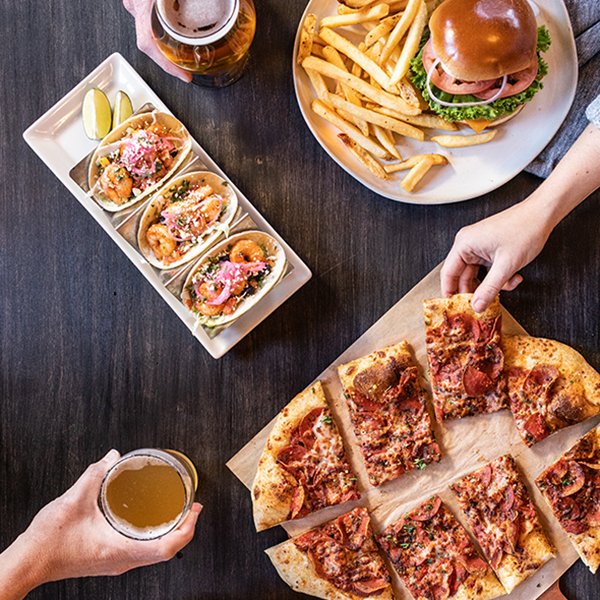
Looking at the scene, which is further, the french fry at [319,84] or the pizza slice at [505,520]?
the pizza slice at [505,520]

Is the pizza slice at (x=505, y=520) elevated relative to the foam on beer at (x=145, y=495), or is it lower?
lower

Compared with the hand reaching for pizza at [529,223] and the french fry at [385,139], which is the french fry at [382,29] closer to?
the french fry at [385,139]

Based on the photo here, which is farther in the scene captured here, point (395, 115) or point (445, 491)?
point (445, 491)

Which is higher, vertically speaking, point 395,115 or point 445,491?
point 395,115

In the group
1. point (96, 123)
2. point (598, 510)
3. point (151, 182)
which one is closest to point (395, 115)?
point (151, 182)

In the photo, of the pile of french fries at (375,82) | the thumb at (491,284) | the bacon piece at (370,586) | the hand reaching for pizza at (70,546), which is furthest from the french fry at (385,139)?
the bacon piece at (370,586)

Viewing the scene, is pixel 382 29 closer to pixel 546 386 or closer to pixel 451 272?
pixel 451 272

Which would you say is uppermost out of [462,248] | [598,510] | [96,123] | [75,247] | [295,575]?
[96,123]

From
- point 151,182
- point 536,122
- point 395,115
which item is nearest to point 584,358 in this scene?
point 536,122

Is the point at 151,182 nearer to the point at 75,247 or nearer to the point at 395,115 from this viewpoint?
the point at 75,247
